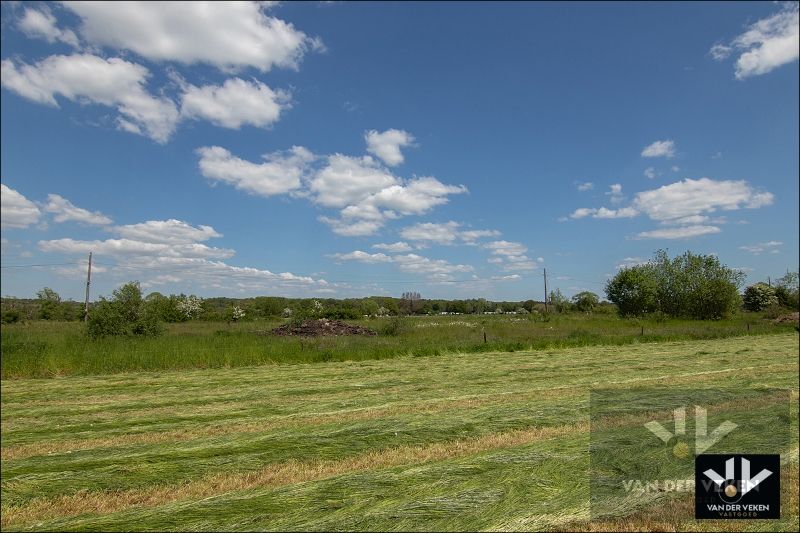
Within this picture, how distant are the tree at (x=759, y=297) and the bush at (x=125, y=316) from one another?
20.3 metres

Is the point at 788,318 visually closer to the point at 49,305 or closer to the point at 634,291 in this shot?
the point at 49,305

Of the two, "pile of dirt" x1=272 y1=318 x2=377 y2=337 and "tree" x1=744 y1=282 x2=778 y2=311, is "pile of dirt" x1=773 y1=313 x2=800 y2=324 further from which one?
"pile of dirt" x1=272 y1=318 x2=377 y2=337

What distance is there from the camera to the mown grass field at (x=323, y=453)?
400cm

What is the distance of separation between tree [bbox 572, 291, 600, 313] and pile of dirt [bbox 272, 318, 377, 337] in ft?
181

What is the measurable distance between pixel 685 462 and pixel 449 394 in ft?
17.2

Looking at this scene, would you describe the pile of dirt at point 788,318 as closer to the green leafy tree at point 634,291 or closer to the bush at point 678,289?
the bush at point 678,289

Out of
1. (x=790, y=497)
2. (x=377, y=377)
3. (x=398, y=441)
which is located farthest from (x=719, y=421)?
(x=377, y=377)

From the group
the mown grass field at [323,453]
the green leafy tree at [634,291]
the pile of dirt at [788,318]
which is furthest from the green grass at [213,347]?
the green leafy tree at [634,291]

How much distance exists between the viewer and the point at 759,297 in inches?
758

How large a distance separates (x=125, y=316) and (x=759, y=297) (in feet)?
77.3

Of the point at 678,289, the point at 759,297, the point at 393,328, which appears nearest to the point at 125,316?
the point at 393,328

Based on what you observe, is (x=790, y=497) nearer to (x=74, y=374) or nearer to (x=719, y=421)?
(x=719, y=421)

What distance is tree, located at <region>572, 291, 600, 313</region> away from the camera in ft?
250

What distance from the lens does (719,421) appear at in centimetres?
657
